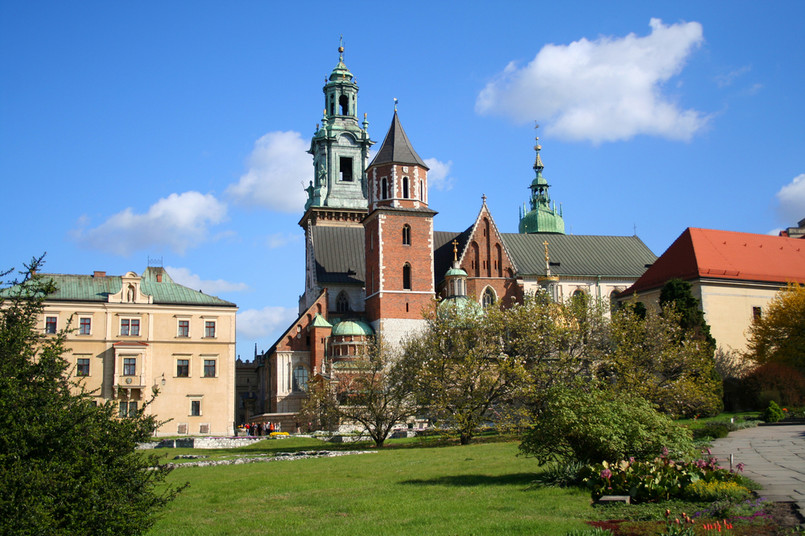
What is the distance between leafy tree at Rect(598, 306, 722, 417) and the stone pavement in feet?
20.3

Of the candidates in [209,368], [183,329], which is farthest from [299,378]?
[183,329]

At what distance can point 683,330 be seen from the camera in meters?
42.2

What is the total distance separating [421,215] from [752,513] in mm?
46036

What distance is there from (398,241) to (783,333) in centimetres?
2475

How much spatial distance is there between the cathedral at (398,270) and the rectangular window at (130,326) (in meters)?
9.50

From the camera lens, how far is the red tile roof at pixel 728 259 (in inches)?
1956

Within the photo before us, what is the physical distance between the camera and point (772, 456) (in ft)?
63.2

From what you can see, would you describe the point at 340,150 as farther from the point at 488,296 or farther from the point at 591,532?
the point at 591,532

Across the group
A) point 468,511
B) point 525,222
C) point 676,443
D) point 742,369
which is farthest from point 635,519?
point 525,222

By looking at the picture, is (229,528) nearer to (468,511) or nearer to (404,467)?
(468,511)

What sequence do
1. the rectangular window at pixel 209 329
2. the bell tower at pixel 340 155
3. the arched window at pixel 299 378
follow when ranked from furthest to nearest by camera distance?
the bell tower at pixel 340 155
the arched window at pixel 299 378
the rectangular window at pixel 209 329

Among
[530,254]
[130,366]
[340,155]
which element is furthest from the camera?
[340,155]

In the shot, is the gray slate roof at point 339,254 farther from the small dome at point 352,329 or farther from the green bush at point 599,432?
the green bush at point 599,432

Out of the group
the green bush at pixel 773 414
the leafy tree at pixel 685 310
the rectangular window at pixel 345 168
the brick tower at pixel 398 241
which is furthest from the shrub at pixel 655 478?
the rectangular window at pixel 345 168
